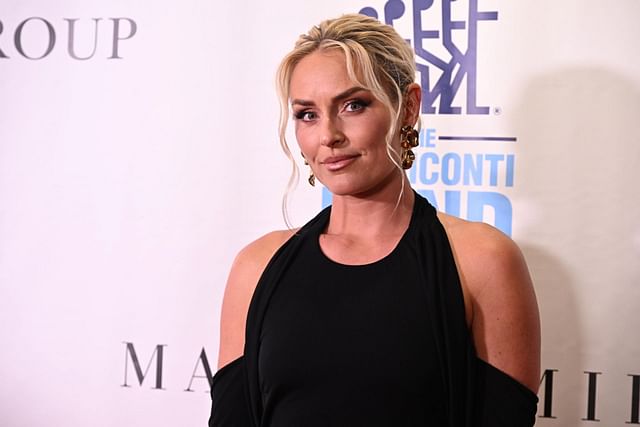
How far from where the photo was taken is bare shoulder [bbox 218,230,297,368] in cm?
125

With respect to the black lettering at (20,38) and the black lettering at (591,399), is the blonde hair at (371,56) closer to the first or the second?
the black lettering at (591,399)

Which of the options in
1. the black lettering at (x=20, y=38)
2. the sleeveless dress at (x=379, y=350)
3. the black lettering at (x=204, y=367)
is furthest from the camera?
the black lettering at (x=20, y=38)

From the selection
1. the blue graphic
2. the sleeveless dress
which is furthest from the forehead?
the blue graphic

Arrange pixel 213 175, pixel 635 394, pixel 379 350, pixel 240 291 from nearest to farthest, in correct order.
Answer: pixel 379 350
pixel 240 291
pixel 635 394
pixel 213 175

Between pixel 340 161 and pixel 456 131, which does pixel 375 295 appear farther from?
pixel 456 131

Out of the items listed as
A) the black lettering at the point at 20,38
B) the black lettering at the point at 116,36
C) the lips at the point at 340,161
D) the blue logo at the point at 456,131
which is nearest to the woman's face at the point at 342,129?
the lips at the point at 340,161

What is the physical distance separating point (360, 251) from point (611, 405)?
0.66 meters

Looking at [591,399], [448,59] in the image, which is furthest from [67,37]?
[591,399]

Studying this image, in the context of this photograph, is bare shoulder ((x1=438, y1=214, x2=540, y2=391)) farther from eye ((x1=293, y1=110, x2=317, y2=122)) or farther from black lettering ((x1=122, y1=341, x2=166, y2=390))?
black lettering ((x1=122, y1=341, x2=166, y2=390))

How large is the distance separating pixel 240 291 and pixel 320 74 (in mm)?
339

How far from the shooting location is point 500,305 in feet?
3.68

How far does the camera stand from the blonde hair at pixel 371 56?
1.14 metres

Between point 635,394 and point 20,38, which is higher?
point 20,38

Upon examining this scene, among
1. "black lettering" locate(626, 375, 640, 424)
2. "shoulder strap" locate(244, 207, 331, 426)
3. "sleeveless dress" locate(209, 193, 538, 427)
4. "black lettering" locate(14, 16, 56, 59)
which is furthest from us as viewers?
"black lettering" locate(14, 16, 56, 59)
